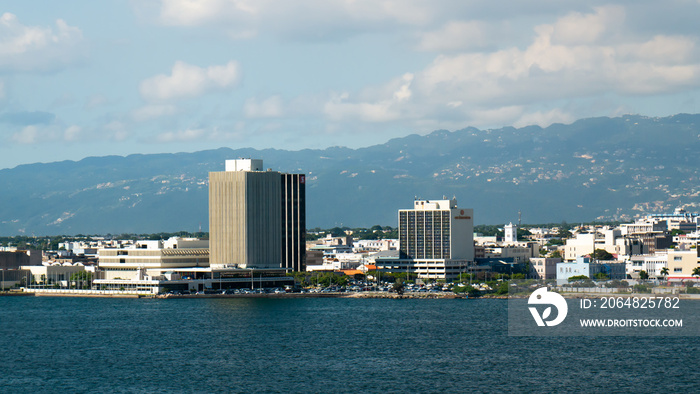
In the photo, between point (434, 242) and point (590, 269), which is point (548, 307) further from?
point (434, 242)

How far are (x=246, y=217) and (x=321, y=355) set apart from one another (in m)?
78.7

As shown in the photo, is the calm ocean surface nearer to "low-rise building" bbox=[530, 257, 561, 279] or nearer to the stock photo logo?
the stock photo logo

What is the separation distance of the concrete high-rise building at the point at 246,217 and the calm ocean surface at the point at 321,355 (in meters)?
40.8

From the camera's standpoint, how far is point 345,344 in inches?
3017

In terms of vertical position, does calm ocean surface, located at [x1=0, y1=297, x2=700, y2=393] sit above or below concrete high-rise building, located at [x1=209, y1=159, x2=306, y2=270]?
below

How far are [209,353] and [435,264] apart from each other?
307 feet

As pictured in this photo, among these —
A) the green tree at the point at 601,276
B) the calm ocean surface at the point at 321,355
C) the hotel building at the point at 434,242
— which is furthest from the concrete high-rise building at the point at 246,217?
the green tree at the point at 601,276

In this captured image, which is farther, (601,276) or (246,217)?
(246,217)

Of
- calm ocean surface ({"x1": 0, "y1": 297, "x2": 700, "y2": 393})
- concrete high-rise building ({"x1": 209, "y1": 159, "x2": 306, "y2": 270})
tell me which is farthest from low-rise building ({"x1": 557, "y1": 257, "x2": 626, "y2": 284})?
calm ocean surface ({"x1": 0, "y1": 297, "x2": 700, "y2": 393})

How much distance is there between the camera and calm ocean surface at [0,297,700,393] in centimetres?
5866

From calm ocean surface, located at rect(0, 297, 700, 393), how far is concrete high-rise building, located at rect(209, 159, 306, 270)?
40.8m

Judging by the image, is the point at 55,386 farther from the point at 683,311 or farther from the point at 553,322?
the point at 683,311

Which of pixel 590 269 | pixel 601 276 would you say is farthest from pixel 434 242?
pixel 601 276

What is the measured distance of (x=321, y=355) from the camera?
70.9 meters
